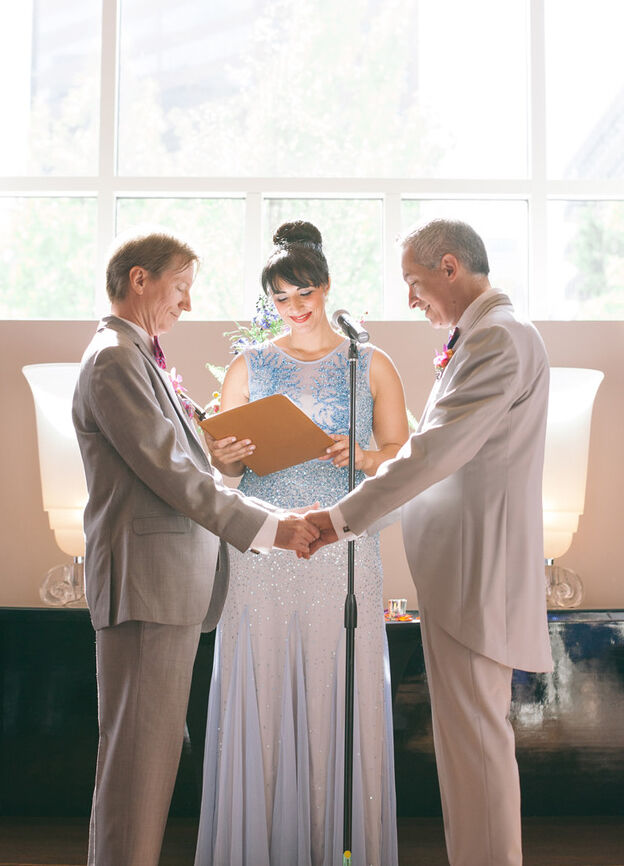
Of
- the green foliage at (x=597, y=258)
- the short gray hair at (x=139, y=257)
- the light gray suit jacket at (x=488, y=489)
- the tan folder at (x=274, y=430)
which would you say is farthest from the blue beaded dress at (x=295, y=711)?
the green foliage at (x=597, y=258)

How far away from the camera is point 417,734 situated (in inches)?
144

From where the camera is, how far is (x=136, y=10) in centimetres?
507

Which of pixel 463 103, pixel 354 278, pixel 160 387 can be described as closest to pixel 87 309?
pixel 354 278

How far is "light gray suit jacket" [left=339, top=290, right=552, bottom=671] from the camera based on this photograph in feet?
7.34

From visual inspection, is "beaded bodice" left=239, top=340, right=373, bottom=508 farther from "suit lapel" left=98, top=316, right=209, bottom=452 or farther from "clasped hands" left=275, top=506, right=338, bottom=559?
"suit lapel" left=98, top=316, right=209, bottom=452

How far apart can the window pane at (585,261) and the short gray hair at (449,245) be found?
248 cm

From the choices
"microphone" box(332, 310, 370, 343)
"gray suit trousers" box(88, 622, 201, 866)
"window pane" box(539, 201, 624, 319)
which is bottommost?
"gray suit trousers" box(88, 622, 201, 866)

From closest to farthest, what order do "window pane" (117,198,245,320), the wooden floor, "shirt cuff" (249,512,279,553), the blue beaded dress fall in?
"shirt cuff" (249,512,279,553) → the blue beaded dress → the wooden floor → "window pane" (117,198,245,320)

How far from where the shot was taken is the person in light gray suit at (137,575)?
2.14m

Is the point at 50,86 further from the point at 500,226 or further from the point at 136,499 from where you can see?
the point at 136,499

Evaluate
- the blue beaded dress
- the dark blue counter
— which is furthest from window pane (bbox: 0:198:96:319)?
the blue beaded dress

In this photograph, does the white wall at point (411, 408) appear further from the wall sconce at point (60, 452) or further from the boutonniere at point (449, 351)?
the boutonniere at point (449, 351)

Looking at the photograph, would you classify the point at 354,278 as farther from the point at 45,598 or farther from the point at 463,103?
the point at 45,598

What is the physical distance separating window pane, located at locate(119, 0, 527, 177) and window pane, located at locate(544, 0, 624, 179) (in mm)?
174
